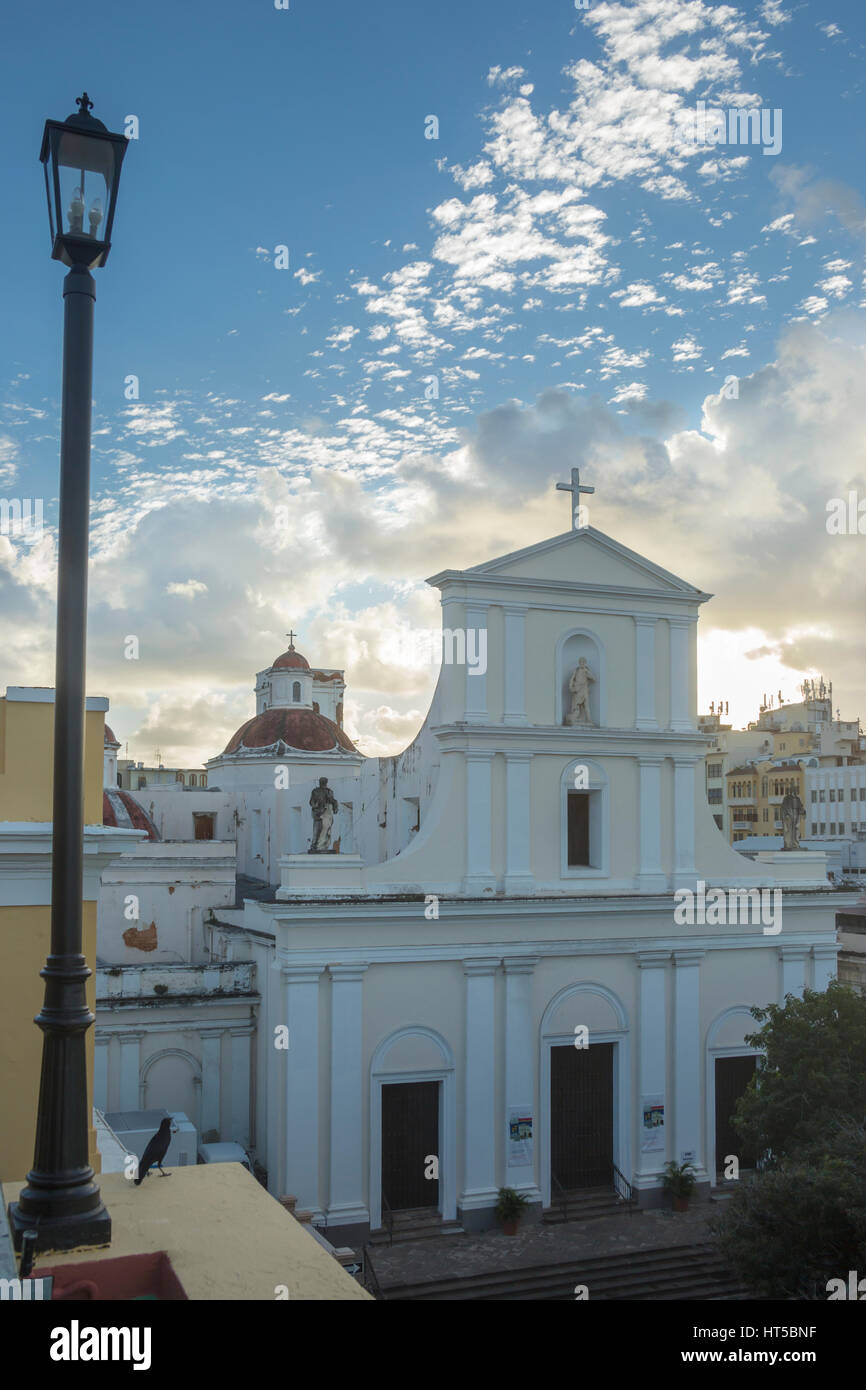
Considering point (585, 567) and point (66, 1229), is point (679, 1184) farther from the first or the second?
point (66, 1229)

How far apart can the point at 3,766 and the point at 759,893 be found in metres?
19.0

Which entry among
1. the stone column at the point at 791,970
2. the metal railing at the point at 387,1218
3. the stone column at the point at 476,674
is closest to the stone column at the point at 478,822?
the stone column at the point at 476,674

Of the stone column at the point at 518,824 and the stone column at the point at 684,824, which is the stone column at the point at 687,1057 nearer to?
the stone column at the point at 684,824

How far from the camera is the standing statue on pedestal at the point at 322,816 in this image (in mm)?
20328

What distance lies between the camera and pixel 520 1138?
20.8 meters

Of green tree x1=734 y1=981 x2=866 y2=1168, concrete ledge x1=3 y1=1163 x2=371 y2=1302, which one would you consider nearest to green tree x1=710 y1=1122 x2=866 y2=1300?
green tree x1=734 y1=981 x2=866 y2=1168

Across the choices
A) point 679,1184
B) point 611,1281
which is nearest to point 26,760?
point 611,1281

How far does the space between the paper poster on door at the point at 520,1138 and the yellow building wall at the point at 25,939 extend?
1484 cm

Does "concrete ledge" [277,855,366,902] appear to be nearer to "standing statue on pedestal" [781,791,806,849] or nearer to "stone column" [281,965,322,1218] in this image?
"stone column" [281,965,322,1218]

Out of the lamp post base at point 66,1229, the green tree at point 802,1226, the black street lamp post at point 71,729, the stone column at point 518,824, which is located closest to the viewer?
the lamp post base at point 66,1229

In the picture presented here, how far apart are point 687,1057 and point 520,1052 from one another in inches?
145
